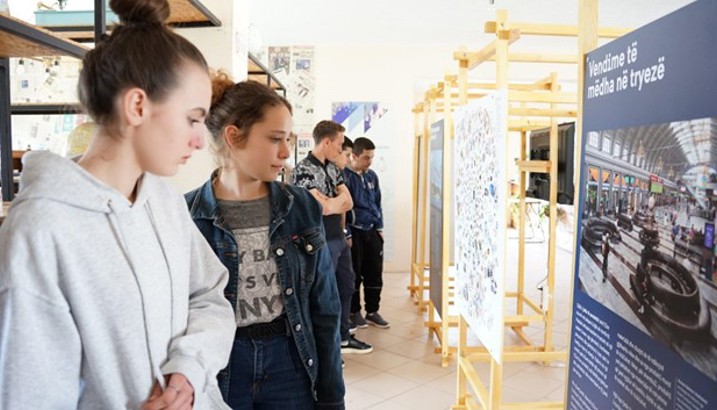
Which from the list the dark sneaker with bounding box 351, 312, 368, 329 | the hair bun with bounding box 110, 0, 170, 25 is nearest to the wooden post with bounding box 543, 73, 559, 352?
the dark sneaker with bounding box 351, 312, 368, 329

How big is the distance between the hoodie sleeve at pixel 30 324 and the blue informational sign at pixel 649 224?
1.04m

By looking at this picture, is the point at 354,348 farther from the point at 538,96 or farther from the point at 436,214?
the point at 538,96

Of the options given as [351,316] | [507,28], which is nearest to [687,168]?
[507,28]

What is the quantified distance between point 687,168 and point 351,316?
12.9ft

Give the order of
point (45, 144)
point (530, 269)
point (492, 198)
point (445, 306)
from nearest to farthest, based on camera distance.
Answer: point (492, 198) → point (445, 306) → point (45, 144) → point (530, 269)

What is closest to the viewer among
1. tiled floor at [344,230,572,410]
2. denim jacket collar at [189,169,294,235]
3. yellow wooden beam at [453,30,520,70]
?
denim jacket collar at [189,169,294,235]

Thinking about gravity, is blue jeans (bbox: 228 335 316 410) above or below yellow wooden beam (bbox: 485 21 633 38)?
below

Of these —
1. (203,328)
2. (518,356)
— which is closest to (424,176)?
(518,356)

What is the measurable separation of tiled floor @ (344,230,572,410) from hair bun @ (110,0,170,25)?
2674mm

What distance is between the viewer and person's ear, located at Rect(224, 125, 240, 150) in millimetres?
1407

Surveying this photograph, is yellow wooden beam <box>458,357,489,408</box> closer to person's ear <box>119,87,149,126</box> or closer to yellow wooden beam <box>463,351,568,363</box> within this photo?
yellow wooden beam <box>463,351,568,363</box>

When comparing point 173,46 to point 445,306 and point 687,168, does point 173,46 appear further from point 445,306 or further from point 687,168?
point 445,306

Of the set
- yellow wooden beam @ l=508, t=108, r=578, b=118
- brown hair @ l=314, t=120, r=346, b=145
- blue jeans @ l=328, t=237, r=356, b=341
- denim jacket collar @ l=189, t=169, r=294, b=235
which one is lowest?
blue jeans @ l=328, t=237, r=356, b=341

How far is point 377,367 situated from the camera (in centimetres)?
381
